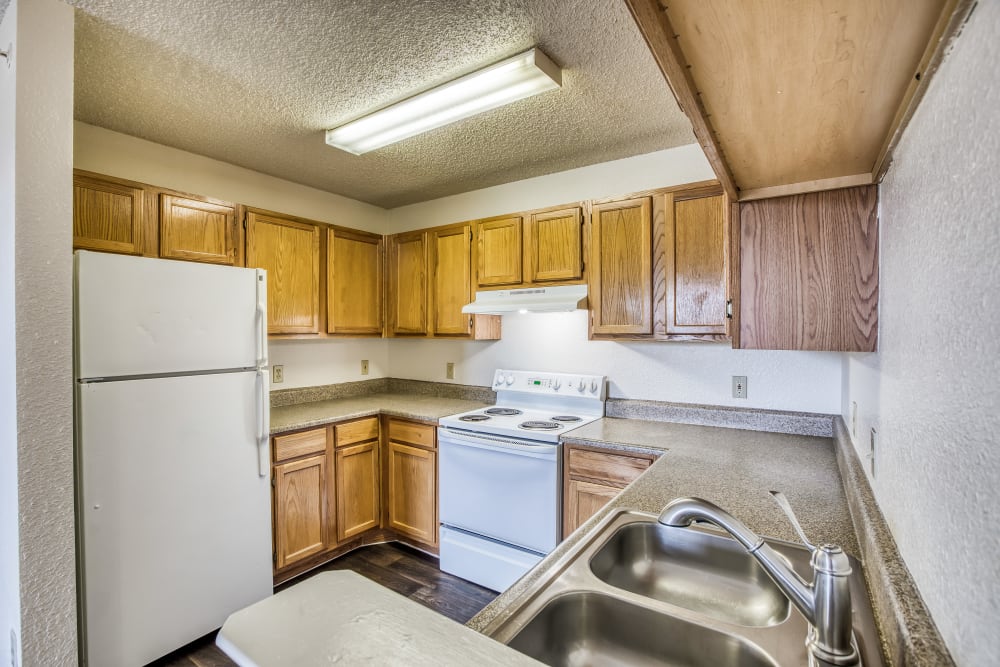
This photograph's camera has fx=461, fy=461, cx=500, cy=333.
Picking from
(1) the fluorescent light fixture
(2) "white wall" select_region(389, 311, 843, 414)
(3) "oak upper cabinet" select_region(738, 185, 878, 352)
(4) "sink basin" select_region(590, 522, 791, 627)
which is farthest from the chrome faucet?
(2) "white wall" select_region(389, 311, 843, 414)

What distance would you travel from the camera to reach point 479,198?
3.34m

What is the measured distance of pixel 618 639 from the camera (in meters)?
0.86

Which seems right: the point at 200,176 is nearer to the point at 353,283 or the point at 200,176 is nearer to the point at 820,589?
the point at 353,283

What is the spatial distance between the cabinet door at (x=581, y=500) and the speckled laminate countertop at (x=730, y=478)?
0.68 ft

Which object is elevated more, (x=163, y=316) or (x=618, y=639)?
(x=163, y=316)

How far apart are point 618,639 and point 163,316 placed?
6.78 feet

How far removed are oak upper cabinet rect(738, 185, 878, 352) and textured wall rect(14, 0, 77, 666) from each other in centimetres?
224

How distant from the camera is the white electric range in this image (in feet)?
7.54

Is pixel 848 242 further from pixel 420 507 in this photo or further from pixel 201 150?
pixel 201 150

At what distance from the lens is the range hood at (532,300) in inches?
99.8

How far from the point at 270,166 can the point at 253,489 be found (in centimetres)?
192

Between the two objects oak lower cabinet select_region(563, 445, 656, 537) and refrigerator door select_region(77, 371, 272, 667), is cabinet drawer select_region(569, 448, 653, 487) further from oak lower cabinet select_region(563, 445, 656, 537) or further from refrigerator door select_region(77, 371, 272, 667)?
refrigerator door select_region(77, 371, 272, 667)

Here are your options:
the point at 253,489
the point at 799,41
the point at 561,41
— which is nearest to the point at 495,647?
the point at 799,41

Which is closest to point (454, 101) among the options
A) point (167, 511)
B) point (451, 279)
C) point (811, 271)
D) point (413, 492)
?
point (451, 279)
